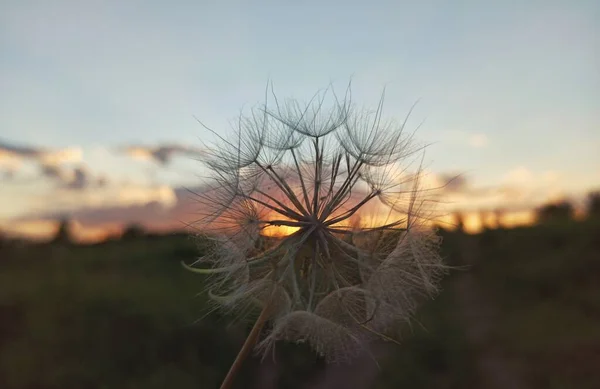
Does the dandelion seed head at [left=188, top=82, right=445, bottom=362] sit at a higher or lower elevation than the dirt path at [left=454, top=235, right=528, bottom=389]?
higher

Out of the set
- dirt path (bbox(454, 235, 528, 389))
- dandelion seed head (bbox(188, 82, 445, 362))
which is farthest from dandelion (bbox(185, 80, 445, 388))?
dirt path (bbox(454, 235, 528, 389))

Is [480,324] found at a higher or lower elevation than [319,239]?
lower

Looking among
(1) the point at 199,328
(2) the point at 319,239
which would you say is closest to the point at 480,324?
(1) the point at 199,328

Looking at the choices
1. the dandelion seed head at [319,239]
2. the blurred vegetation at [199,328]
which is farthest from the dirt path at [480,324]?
the dandelion seed head at [319,239]

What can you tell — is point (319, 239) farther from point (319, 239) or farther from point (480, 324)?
point (480, 324)

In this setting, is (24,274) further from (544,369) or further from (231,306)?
(231,306)

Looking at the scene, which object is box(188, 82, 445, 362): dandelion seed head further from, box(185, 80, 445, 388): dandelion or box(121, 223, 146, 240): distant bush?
box(121, 223, 146, 240): distant bush

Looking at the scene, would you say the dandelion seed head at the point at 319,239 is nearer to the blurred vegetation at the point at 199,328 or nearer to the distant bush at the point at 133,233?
the blurred vegetation at the point at 199,328

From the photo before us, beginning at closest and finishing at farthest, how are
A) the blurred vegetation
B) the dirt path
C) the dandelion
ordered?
the dandelion < the blurred vegetation < the dirt path

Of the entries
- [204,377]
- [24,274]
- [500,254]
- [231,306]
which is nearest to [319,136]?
[231,306]
